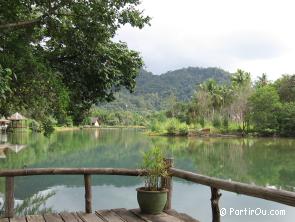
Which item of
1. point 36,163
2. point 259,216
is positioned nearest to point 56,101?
point 259,216

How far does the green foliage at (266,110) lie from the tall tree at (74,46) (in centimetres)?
3242

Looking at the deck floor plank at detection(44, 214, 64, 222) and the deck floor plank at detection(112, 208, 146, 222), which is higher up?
the deck floor plank at detection(44, 214, 64, 222)

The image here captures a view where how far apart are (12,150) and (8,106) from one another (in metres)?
16.4

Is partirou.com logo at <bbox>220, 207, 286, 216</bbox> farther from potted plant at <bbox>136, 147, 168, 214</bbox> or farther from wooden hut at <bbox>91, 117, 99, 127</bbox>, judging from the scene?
wooden hut at <bbox>91, 117, 99, 127</bbox>

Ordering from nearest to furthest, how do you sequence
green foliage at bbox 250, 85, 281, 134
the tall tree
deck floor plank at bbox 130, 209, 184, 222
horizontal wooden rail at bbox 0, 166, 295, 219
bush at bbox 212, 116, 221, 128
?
1. horizontal wooden rail at bbox 0, 166, 295, 219
2. deck floor plank at bbox 130, 209, 184, 222
3. the tall tree
4. green foliage at bbox 250, 85, 281, 134
5. bush at bbox 212, 116, 221, 128

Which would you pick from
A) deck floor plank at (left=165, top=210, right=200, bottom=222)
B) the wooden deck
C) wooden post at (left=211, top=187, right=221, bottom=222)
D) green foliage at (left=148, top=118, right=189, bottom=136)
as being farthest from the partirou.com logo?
green foliage at (left=148, top=118, right=189, bottom=136)

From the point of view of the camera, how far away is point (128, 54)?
7949mm

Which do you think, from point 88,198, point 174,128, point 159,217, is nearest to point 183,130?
point 174,128

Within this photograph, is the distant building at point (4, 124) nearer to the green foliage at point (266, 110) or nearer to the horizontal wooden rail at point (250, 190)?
the green foliage at point (266, 110)

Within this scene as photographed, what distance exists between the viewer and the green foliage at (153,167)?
14.8 feet

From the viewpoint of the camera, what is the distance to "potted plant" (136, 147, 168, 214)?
443 centimetres

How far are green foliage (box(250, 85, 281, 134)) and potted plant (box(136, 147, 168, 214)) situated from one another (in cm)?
3537

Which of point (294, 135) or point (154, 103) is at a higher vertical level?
point (154, 103)

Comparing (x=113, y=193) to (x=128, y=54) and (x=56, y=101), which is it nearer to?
(x=128, y=54)
